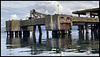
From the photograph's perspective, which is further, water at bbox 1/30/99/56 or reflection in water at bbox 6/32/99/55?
reflection in water at bbox 6/32/99/55

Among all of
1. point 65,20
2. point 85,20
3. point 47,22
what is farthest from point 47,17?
point 85,20

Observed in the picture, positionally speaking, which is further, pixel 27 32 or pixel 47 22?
pixel 27 32

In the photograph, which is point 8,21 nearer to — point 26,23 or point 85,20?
point 26,23

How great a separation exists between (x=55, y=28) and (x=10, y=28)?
34.4 metres

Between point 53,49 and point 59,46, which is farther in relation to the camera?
point 59,46

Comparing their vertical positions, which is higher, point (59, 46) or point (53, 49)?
point (53, 49)

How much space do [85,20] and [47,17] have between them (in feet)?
55.2

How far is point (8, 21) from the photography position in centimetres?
10206

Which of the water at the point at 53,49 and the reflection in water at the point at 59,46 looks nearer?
the water at the point at 53,49

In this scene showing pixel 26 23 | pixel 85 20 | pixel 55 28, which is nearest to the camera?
pixel 55 28

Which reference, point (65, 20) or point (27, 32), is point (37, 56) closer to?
point (65, 20)

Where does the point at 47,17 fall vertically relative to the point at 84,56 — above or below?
above

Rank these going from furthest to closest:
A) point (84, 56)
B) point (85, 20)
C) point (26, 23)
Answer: point (26, 23), point (85, 20), point (84, 56)

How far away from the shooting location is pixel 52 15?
76.9 m
